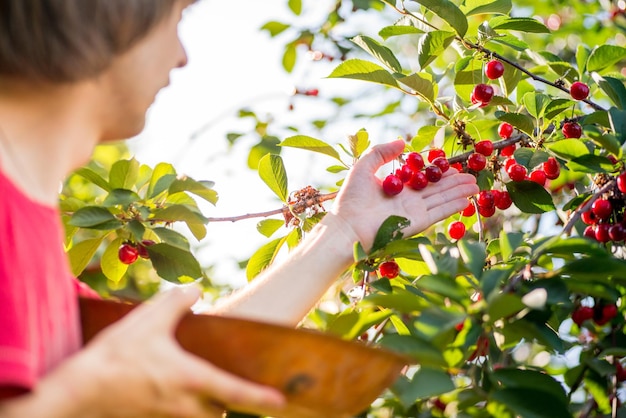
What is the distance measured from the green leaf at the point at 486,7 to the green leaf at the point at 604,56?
9.4 inches

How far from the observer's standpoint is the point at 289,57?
3.22 metres

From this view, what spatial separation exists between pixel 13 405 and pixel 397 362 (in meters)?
0.43

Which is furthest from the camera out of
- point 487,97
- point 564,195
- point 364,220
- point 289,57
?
point 289,57

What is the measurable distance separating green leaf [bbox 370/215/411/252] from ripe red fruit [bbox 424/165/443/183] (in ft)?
0.83

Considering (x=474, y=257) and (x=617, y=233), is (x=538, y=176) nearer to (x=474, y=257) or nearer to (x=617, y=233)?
(x=617, y=233)

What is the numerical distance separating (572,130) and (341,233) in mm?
555

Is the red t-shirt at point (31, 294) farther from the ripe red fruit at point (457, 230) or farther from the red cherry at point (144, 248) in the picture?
the ripe red fruit at point (457, 230)

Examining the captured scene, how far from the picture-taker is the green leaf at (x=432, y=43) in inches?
63.8

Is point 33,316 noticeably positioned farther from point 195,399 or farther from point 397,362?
point 397,362

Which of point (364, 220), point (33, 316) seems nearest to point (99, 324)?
point (33, 316)

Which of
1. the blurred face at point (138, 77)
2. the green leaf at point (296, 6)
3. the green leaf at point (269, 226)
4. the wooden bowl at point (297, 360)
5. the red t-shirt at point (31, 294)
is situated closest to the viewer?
the red t-shirt at point (31, 294)

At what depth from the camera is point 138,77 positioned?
1019 mm

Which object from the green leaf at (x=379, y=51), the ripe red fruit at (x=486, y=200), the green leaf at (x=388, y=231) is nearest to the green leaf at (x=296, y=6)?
the green leaf at (x=379, y=51)

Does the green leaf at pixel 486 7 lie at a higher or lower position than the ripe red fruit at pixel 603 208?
higher
